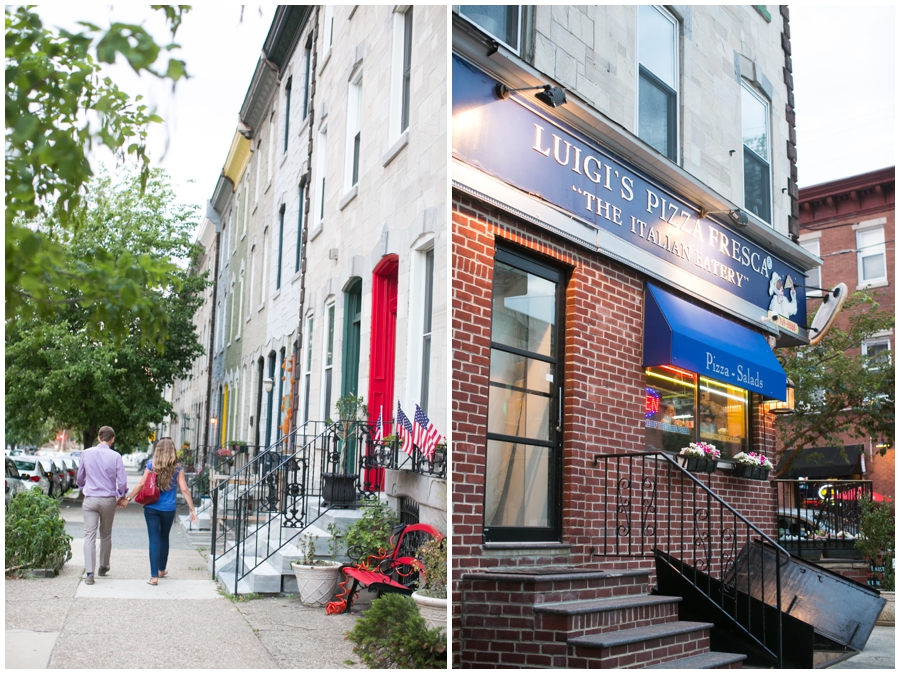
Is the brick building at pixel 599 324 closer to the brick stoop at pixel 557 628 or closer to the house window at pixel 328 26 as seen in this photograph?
the brick stoop at pixel 557 628

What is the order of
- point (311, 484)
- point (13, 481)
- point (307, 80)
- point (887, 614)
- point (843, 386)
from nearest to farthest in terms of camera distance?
point (13, 481) → point (311, 484) → point (887, 614) → point (307, 80) → point (843, 386)

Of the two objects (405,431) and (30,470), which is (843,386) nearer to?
(405,431)

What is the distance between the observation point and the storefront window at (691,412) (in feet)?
26.0

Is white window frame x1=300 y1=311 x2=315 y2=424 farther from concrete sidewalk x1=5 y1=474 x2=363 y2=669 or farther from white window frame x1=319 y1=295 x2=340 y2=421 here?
concrete sidewalk x1=5 y1=474 x2=363 y2=669

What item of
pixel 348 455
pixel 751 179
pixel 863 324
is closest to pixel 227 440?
pixel 348 455

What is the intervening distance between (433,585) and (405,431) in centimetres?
150

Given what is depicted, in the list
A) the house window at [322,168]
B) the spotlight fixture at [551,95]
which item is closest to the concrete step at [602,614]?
the spotlight fixture at [551,95]

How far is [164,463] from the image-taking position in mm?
7703

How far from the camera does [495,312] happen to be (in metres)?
6.14

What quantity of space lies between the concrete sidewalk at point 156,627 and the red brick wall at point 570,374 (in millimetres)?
1198

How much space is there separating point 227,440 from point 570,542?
19.8 feet

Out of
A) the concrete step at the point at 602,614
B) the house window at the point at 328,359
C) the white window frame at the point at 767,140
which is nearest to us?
the concrete step at the point at 602,614

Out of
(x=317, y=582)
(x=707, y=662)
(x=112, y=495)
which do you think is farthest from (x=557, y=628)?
(x=112, y=495)

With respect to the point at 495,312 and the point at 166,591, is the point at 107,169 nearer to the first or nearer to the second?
the point at 495,312
